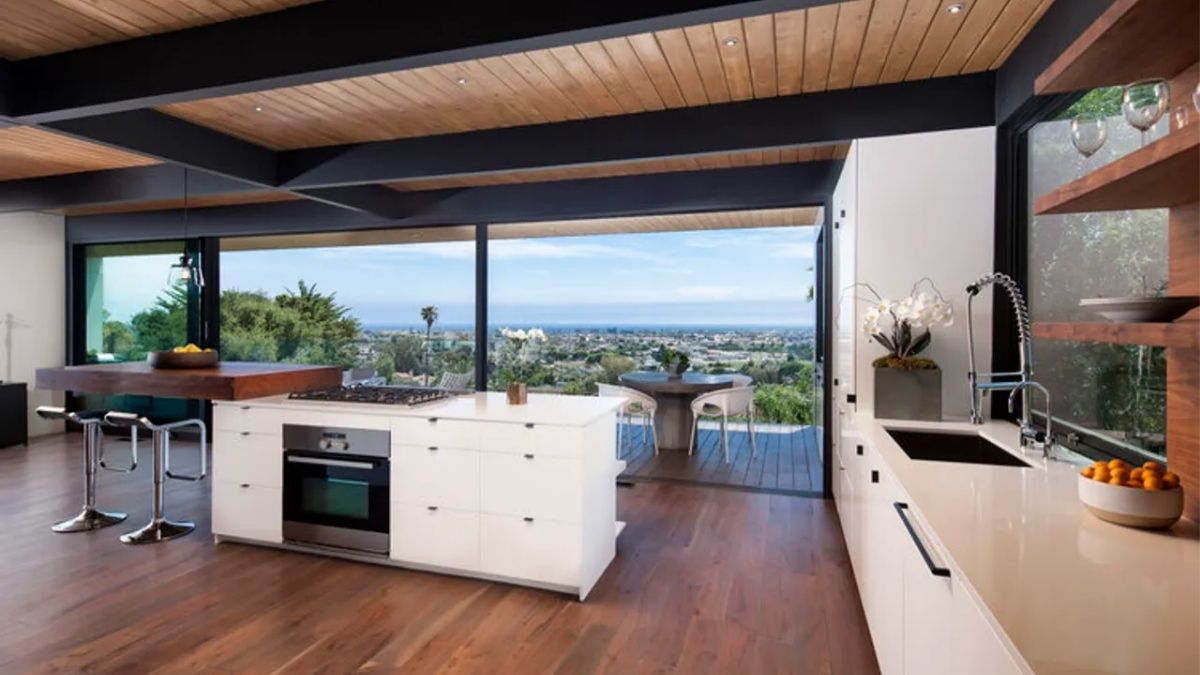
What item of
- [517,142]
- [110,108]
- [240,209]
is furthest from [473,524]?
[240,209]

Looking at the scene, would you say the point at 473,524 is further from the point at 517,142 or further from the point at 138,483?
the point at 138,483

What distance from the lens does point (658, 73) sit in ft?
9.69

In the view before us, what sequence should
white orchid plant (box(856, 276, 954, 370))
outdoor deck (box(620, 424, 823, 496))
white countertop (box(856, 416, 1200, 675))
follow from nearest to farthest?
white countertop (box(856, 416, 1200, 675)) < white orchid plant (box(856, 276, 954, 370)) < outdoor deck (box(620, 424, 823, 496))

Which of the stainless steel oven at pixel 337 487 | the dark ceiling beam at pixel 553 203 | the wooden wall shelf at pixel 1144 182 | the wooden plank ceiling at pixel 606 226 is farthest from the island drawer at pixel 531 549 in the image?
the wooden plank ceiling at pixel 606 226

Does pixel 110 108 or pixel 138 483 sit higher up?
pixel 110 108

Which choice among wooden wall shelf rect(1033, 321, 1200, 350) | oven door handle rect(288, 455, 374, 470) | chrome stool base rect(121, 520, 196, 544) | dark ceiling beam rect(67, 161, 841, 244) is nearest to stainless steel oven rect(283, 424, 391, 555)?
oven door handle rect(288, 455, 374, 470)

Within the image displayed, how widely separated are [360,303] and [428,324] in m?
0.91

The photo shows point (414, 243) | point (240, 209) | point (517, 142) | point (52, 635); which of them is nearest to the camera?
point (52, 635)

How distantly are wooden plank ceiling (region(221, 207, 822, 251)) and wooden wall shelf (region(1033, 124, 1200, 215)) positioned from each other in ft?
11.6

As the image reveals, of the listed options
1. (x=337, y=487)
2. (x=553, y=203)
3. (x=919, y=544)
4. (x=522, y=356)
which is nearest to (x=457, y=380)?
(x=522, y=356)

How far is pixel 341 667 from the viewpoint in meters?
2.31

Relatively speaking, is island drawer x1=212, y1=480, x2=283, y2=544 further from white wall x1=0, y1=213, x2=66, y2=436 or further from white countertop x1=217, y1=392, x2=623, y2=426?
white wall x1=0, y1=213, x2=66, y2=436

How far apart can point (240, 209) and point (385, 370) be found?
2.35m

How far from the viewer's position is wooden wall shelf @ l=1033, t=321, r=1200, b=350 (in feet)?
3.32
